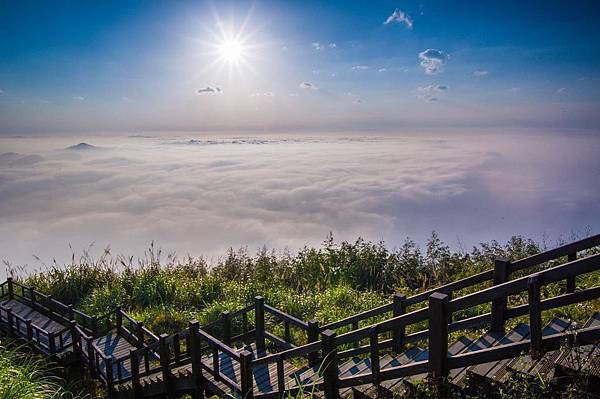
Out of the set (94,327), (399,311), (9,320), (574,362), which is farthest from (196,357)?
(9,320)

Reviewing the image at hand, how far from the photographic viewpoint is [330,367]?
18.9ft

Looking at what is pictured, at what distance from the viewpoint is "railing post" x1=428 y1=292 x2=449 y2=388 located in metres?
4.59

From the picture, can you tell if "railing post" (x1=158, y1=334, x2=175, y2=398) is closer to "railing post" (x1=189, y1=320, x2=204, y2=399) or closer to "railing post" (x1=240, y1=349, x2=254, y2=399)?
"railing post" (x1=189, y1=320, x2=204, y2=399)

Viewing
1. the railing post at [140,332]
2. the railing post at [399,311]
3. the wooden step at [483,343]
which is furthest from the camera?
the railing post at [140,332]

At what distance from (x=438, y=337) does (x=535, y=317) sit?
3.01 feet

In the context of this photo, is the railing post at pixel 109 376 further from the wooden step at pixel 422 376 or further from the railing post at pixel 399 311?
the wooden step at pixel 422 376

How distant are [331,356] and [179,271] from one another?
13267mm

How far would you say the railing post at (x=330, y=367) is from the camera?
18.7 feet

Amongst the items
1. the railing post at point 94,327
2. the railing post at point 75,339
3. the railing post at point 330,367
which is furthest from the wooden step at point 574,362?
the railing post at point 94,327

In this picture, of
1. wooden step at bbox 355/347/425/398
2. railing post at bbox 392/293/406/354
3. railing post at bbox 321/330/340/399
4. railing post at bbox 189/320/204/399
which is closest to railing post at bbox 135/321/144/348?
railing post at bbox 189/320/204/399

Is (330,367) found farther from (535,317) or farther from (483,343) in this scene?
(535,317)

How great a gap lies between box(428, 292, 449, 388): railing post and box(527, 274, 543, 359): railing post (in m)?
0.76

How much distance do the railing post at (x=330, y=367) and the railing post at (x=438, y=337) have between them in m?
1.35

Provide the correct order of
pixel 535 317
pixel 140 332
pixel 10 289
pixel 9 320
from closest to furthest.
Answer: pixel 535 317 → pixel 140 332 → pixel 9 320 → pixel 10 289
